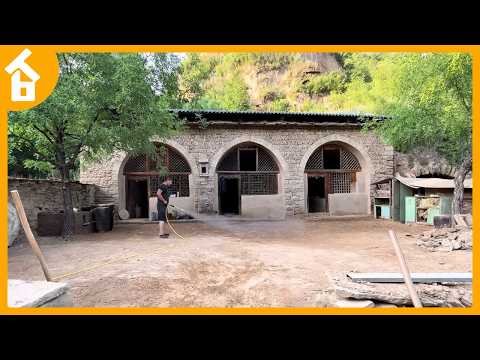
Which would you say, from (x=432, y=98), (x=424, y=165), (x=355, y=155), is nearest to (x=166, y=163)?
(x=355, y=155)

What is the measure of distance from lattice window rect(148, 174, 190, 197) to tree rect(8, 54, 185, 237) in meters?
3.99

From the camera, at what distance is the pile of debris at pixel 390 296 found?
10.4 ft

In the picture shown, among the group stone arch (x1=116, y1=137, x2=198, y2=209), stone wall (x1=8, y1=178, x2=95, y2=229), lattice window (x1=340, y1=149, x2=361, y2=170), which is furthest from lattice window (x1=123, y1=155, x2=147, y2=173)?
lattice window (x1=340, y1=149, x2=361, y2=170)

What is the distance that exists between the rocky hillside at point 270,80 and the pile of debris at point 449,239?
16.5 metres

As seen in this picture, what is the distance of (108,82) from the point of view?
6895 millimetres

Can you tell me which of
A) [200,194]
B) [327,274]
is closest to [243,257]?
[327,274]

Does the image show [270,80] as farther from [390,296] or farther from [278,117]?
[390,296]

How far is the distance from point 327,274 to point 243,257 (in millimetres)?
1780

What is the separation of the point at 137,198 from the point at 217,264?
9.39 m

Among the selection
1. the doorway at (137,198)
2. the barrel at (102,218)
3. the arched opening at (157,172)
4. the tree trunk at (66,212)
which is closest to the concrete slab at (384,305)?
the tree trunk at (66,212)

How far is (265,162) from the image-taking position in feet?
43.5

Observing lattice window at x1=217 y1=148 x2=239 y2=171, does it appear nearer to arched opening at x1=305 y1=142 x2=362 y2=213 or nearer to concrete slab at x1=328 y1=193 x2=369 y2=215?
arched opening at x1=305 y1=142 x2=362 y2=213

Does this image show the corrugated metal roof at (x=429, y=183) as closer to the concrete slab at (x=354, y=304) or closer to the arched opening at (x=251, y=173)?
the arched opening at (x=251, y=173)

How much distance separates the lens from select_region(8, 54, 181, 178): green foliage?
6207 millimetres
